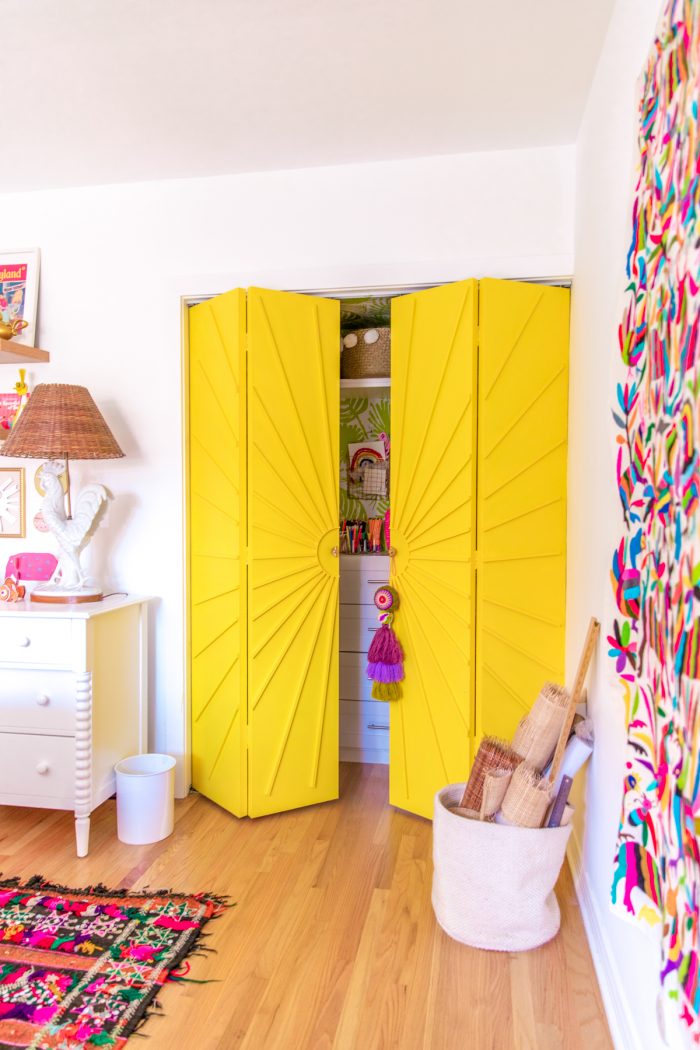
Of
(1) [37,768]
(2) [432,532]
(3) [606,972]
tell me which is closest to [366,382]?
(2) [432,532]

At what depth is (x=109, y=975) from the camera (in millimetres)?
1882

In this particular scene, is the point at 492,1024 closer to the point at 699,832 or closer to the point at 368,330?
the point at 699,832

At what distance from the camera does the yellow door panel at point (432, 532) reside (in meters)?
2.71

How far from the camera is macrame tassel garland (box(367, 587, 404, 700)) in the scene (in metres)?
2.90

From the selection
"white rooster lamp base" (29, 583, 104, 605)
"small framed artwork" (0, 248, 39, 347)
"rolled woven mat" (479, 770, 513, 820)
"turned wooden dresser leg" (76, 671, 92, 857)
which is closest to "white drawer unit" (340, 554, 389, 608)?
"white rooster lamp base" (29, 583, 104, 605)

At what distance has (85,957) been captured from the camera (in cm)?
195

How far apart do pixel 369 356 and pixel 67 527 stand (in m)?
1.44

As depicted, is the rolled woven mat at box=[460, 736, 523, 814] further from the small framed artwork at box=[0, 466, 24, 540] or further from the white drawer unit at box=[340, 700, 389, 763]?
the small framed artwork at box=[0, 466, 24, 540]

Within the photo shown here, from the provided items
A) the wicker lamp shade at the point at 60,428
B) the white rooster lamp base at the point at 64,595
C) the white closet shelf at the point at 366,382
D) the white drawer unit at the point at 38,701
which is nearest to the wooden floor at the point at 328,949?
the white drawer unit at the point at 38,701

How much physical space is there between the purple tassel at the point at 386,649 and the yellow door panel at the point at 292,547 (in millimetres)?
177

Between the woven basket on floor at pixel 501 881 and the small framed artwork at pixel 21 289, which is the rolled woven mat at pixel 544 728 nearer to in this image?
the woven basket on floor at pixel 501 881

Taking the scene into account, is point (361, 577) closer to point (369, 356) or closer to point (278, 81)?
point (369, 356)

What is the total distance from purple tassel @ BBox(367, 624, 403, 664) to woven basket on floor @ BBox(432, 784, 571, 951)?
2.97 feet

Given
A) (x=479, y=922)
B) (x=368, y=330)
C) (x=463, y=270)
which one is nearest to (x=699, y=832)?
(x=479, y=922)
